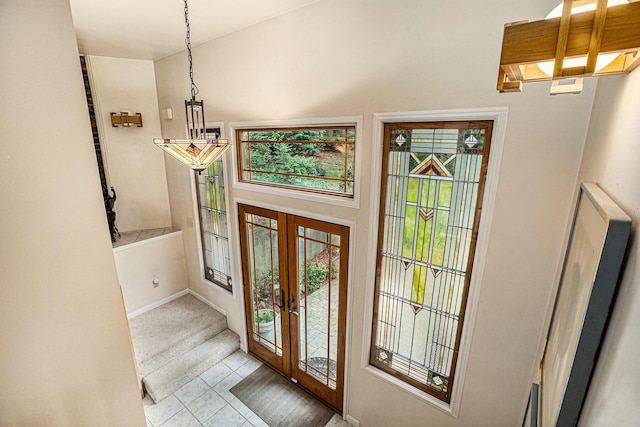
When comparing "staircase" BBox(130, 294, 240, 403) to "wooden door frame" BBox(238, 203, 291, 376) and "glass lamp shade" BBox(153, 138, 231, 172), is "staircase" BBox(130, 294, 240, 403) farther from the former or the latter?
"glass lamp shade" BBox(153, 138, 231, 172)

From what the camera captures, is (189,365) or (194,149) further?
(189,365)

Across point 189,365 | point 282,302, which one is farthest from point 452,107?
point 189,365

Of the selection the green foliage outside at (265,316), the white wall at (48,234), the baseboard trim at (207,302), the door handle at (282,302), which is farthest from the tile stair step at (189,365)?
the white wall at (48,234)

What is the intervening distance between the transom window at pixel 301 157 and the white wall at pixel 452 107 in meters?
0.17

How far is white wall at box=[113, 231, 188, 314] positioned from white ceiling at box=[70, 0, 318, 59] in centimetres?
229

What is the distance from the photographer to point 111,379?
1.10 m

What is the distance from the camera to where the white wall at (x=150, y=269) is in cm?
362

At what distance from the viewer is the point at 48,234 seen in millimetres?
883

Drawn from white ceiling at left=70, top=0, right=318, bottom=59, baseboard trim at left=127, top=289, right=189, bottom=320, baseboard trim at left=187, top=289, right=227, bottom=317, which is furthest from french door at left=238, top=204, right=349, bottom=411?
white ceiling at left=70, top=0, right=318, bottom=59

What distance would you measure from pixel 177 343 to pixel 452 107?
3.73 meters

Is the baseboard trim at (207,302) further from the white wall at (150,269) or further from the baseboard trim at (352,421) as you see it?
the baseboard trim at (352,421)

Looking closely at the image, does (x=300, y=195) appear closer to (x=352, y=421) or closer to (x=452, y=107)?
(x=452, y=107)

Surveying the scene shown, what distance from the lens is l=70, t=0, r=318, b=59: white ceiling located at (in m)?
2.16

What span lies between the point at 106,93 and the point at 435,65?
3859 mm
